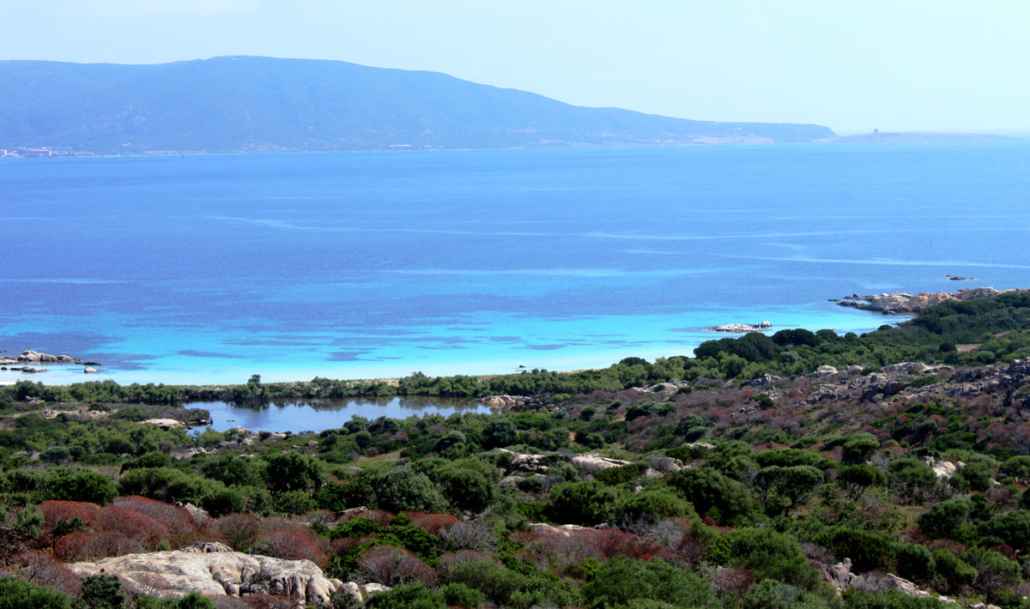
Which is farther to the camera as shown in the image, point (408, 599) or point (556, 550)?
point (556, 550)

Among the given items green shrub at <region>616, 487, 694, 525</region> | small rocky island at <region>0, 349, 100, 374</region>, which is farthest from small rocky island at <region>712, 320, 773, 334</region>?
green shrub at <region>616, 487, 694, 525</region>

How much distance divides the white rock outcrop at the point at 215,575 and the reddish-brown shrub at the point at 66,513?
4.55ft

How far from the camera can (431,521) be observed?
50.6ft

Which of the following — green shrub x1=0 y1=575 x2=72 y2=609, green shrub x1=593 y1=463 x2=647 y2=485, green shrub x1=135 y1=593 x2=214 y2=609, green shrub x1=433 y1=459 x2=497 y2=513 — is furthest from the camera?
green shrub x1=593 y1=463 x2=647 y2=485

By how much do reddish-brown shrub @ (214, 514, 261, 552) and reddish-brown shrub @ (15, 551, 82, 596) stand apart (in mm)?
2279

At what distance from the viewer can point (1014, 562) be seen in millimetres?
14695

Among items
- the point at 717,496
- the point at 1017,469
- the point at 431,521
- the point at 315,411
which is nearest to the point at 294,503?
the point at 431,521

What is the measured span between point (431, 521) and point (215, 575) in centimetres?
397

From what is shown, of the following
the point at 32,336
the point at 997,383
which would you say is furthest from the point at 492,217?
the point at 997,383

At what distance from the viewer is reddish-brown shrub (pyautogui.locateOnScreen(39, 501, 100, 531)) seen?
13.6 m

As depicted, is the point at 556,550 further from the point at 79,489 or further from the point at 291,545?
the point at 79,489

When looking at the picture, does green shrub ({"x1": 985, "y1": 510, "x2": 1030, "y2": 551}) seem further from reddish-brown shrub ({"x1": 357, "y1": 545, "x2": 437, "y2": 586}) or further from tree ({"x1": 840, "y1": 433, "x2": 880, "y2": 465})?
reddish-brown shrub ({"x1": 357, "y1": 545, "x2": 437, "y2": 586})

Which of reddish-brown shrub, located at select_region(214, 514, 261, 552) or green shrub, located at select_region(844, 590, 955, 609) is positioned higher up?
reddish-brown shrub, located at select_region(214, 514, 261, 552)

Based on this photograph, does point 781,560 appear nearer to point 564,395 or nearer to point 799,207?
point 564,395
